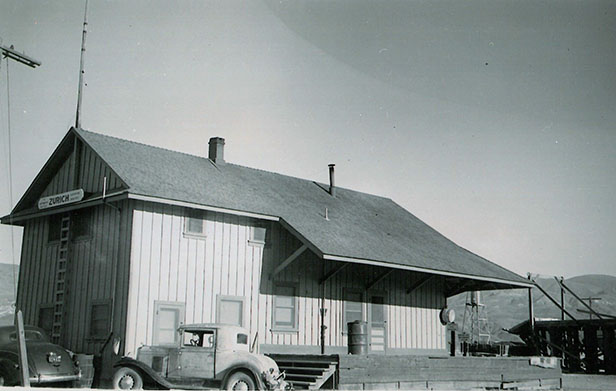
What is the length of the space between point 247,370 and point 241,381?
9.9 inches

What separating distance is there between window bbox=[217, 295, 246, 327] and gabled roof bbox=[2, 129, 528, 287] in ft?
8.13

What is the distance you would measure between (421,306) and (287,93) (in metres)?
11.4

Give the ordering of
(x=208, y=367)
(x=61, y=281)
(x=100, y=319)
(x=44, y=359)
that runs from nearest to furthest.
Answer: (x=208, y=367) → (x=44, y=359) → (x=100, y=319) → (x=61, y=281)

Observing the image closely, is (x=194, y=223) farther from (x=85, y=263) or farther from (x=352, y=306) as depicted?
(x=352, y=306)

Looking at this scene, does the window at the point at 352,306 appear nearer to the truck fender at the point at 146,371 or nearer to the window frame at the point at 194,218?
the window frame at the point at 194,218

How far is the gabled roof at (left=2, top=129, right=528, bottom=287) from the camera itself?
18.5m

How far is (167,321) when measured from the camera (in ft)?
57.2

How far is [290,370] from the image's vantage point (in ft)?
53.9

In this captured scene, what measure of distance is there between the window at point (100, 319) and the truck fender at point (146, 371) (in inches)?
116

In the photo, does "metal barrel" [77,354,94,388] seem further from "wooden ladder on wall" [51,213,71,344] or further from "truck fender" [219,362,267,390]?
"truck fender" [219,362,267,390]

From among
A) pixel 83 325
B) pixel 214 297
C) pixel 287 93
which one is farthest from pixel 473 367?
pixel 83 325

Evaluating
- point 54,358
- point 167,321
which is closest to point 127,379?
point 54,358

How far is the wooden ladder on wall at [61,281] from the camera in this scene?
61.8ft

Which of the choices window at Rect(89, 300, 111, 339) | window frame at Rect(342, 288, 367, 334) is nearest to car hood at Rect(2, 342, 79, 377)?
window at Rect(89, 300, 111, 339)
